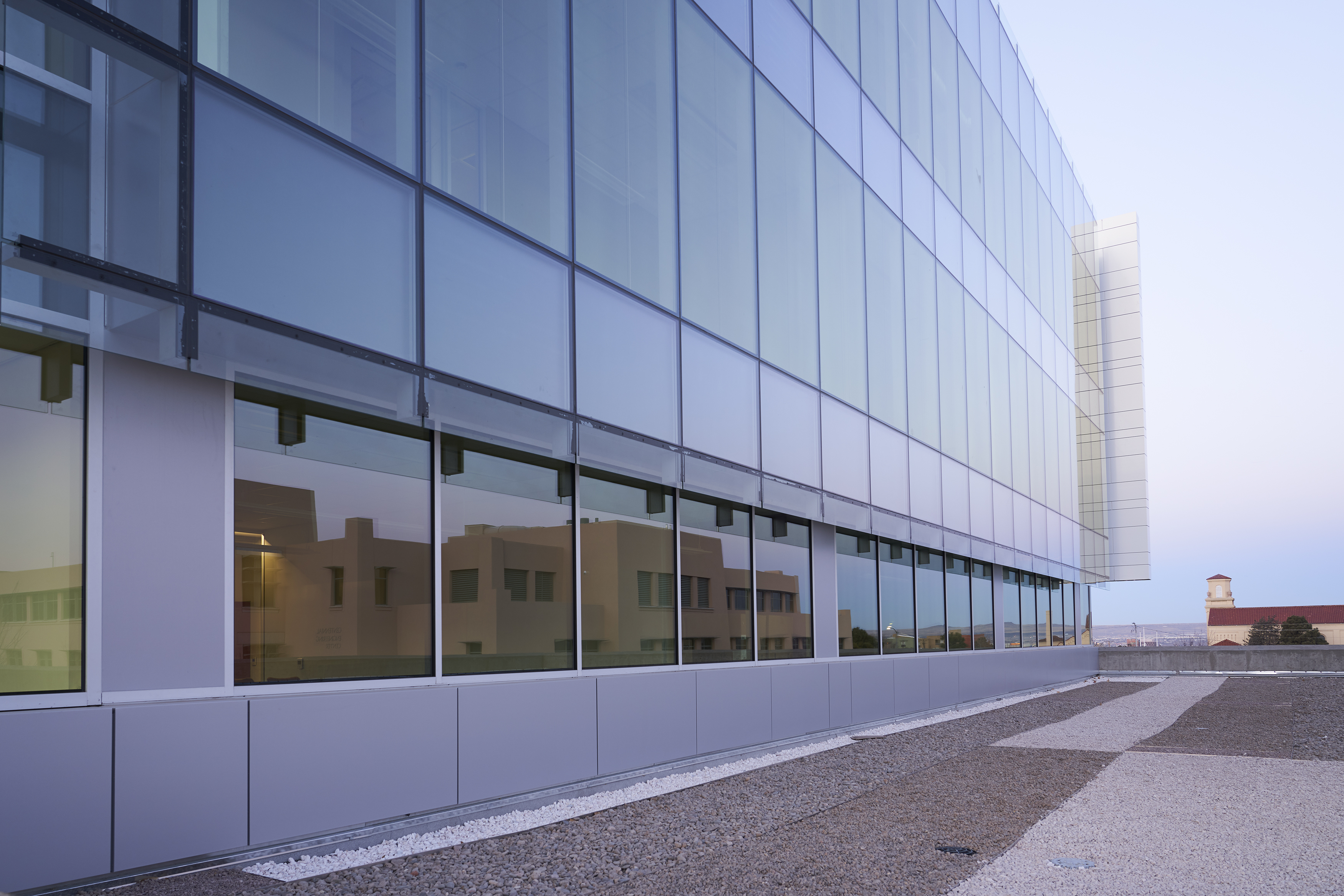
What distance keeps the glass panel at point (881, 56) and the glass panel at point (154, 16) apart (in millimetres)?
14628

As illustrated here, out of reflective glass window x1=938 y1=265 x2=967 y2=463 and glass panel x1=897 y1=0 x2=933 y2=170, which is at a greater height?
glass panel x1=897 y1=0 x2=933 y2=170

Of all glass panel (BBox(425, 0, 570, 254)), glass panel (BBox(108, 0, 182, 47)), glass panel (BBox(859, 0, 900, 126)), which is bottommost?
glass panel (BBox(108, 0, 182, 47))

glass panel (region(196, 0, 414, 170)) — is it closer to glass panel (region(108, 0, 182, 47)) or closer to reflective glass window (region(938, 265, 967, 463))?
glass panel (region(108, 0, 182, 47))

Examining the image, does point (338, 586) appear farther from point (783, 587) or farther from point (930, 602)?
point (930, 602)

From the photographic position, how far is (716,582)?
43.3ft

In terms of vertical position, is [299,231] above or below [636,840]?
above

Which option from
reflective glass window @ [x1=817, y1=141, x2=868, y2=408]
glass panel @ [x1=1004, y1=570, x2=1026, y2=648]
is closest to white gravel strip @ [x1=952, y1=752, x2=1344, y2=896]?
reflective glass window @ [x1=817, y1=141, x2=868, y2=408]

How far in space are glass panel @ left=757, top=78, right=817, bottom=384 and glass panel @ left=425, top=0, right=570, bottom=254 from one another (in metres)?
4.62

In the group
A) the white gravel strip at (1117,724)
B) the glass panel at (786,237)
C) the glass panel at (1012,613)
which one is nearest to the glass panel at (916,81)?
the glass panel at (786,237)

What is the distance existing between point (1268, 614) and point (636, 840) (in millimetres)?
53327

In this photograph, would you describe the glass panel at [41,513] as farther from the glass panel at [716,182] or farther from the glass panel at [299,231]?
the glass panel at [716,182]

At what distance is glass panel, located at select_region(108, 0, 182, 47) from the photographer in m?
6.22

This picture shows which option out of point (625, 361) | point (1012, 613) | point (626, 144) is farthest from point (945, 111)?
point (625, 361)

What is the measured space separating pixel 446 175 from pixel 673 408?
421 cm
